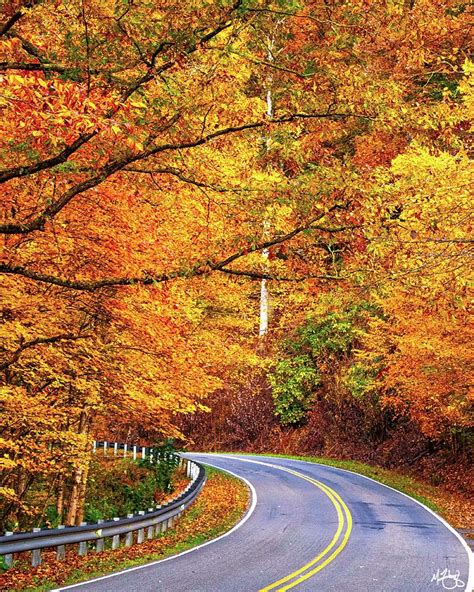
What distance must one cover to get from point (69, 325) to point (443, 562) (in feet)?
28.3

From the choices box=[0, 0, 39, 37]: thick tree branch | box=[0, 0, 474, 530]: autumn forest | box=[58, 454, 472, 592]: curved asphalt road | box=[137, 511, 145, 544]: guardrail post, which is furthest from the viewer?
box=[137, 511, 145, 544]: guardrail post

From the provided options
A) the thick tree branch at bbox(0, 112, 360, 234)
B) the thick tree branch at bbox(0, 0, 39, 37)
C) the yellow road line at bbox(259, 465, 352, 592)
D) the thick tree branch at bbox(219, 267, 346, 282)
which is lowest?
the yellow road line at bbox(259, 465, 352, 592)

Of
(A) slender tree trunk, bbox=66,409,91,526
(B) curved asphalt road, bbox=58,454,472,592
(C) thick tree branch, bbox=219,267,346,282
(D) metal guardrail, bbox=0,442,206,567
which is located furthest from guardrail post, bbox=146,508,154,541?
(C) thick tree branch, bbox=219,267,346,282

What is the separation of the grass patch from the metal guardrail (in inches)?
7.8

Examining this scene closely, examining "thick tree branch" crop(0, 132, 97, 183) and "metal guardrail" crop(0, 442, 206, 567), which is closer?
"thick tree branch" crop(0, 132, 97, 183)

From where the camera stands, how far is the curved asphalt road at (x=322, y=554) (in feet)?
35.0

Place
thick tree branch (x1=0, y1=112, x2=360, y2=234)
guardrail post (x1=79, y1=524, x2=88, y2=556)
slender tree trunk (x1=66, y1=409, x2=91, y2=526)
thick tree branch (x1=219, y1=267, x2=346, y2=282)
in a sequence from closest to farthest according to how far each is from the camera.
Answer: thick tree branch (x1=0, y1=112, x2=360, y2=234)
thick tree branch (x1=219, y1=267, x2=346, y2=282)
guardrail post (x1=79, y1=524, x2=88, y2=556)
slender tree trunk (x1=66, y1=409, x2=91, y2=526)

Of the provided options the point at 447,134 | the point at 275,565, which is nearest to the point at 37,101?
the point at 447,134

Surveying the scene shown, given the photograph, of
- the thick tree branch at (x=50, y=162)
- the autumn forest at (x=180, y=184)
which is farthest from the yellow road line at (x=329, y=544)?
the thick tree branch at (x=50, y=162)

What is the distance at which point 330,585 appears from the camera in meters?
10.6

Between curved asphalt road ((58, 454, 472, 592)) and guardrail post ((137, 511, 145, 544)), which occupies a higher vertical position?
curved asphalt road ((58, 454, 472, 592))

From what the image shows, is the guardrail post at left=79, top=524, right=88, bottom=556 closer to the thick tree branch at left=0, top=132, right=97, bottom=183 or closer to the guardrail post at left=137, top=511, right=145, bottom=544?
the guardrail post at left=137, top=511, right=145, bottom=544

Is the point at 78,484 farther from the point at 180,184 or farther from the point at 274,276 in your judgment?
the point at 274,276

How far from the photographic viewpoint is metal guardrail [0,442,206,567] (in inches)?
426
